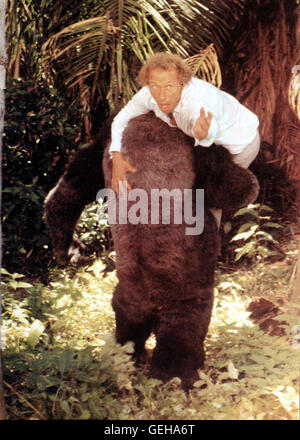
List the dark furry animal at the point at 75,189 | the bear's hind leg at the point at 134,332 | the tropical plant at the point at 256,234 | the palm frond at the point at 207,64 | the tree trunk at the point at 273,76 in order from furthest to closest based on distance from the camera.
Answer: the tropical plant at the point at 256,234 → the tree trunk at the point at 273,76 → the palm frond at the point at 207,64 → the dark furry animal at the point at 75,189 → the bear's hind leg at the point at 134,332

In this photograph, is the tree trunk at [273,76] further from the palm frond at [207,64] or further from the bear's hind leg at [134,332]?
the bear's hind leg at [134,332]

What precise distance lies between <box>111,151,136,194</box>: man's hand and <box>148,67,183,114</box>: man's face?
1.03 feet

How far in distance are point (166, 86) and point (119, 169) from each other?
0.43 metres

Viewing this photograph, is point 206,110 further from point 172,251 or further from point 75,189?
point 75,189

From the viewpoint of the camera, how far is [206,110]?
2.18 meters

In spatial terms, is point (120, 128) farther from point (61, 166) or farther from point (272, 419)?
point (272, 419)

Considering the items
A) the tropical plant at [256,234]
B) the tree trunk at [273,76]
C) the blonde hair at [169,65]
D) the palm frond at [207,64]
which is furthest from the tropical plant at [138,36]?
the tropical plant at [256,234]

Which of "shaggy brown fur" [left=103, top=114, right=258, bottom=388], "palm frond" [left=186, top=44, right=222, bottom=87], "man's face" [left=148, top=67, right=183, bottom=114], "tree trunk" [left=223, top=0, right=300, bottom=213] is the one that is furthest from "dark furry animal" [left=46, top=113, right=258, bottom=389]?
"tree trunk" [left=223, top=0, right=300, bottom=213]

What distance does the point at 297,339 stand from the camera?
8.55ft

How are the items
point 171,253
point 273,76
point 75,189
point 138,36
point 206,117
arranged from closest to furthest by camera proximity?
point 206,117
point 171,253
point 75,189
point 138,36
point 273,76

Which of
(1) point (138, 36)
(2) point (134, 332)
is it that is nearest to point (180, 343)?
(2) point (134, 332)

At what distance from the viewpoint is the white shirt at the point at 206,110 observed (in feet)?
7.22

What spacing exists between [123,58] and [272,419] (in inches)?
81.5

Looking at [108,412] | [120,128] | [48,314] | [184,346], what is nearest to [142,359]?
[184,346]
